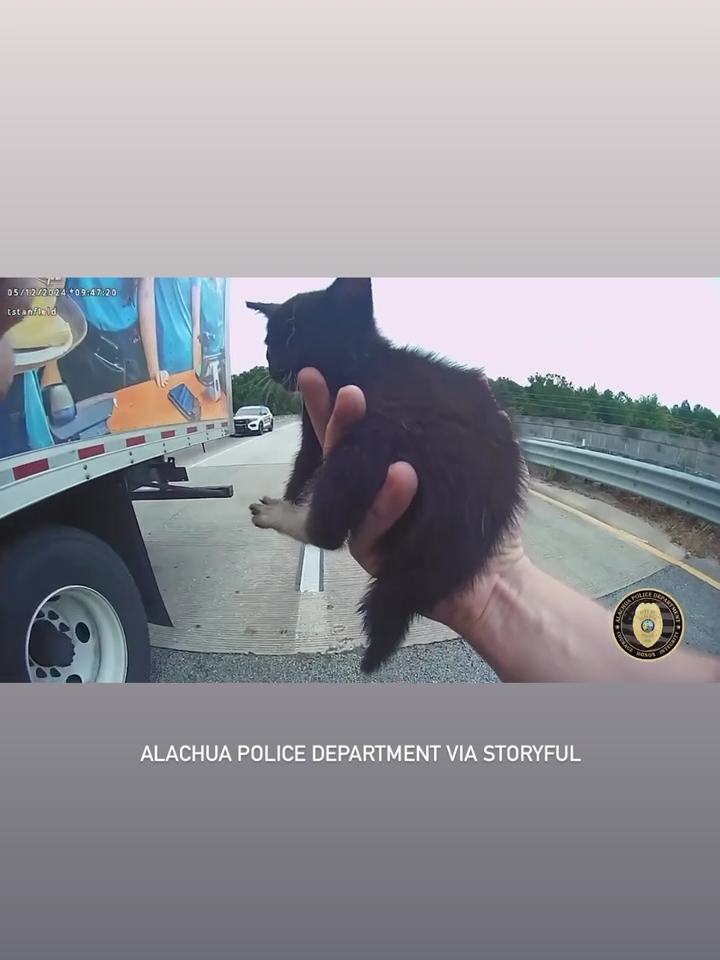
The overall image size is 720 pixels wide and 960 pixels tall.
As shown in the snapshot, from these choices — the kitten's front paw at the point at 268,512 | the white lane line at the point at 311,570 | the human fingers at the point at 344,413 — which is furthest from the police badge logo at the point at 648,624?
the kitten's front paw at the point at 268,512

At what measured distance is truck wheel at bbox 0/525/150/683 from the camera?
1851mm

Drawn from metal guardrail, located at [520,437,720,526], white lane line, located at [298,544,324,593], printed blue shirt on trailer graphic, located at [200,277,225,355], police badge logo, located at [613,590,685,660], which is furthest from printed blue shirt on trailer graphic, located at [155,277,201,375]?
police badge logo, located at [613,590,685,660]

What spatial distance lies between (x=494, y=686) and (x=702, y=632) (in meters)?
0.92

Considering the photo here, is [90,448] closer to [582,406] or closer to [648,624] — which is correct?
[582,406]

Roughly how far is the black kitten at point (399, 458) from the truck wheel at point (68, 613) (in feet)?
2.51

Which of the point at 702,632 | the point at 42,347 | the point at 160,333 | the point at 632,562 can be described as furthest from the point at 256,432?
the point at 702,632

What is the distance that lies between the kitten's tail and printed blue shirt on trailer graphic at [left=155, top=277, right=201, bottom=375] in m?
1.29

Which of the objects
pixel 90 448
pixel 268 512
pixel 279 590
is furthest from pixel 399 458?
pixel 90 448

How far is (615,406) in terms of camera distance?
2.07 m

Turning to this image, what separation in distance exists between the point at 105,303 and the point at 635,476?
2.30 metres

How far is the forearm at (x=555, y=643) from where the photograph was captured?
2.12 metres

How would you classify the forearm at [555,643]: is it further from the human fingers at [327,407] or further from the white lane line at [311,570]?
the human fingers at [327,407]

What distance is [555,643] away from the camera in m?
2.14

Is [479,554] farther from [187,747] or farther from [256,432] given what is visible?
[187,747]
